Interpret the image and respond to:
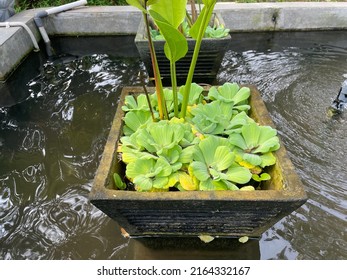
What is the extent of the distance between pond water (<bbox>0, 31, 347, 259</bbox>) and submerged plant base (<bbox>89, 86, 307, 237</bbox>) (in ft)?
0.59

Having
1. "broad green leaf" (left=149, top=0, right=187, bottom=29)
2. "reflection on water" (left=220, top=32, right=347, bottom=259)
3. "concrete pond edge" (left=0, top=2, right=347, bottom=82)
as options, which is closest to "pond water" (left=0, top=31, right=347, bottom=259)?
"reflection on water" (left=220, top=32, right=347, bottom=259)

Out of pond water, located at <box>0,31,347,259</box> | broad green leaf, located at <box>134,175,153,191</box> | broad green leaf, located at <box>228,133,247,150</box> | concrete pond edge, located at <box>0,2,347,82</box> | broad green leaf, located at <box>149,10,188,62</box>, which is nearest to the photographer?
broad green leaf, located at <box>149,10,188,62</box>

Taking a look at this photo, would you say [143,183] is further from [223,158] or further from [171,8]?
[171,8]

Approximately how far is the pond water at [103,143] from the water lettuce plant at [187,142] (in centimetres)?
42

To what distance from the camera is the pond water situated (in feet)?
4.28

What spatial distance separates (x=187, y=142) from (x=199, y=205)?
246 millimetres

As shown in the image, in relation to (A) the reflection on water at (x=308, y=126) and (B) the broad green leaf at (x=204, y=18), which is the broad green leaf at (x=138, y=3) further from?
(A) the reflection on water at (x=308, y=126)

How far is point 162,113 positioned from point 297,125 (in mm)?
1091

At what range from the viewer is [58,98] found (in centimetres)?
226

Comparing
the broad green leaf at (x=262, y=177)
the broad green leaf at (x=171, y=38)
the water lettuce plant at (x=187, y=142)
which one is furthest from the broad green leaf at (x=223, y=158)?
the broad green leaf at (x=171, y=38)

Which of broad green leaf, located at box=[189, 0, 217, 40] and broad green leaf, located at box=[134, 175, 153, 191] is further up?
broad green leaf, located at box=[189, 0, 217, 40]

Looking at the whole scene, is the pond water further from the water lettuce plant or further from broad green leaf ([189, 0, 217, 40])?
broad green leaf ([189, 0, 217, 40])

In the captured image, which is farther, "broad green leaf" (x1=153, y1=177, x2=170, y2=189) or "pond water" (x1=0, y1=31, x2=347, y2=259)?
"pond water" (x1=0, y1=31, x2=347, y2=259)

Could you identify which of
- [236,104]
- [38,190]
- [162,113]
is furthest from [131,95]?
[38,190]
